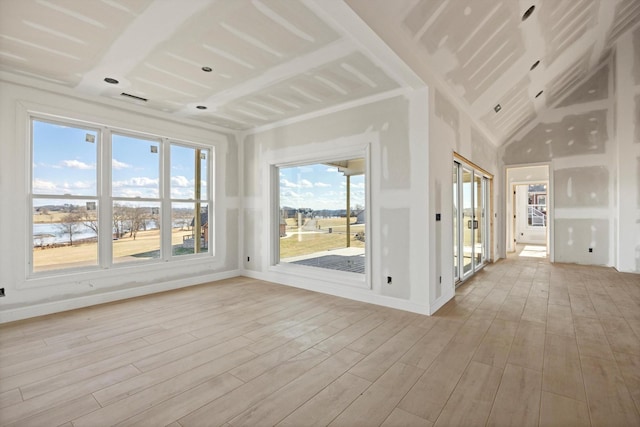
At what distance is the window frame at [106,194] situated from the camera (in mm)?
3410

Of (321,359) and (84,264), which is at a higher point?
(84,264)

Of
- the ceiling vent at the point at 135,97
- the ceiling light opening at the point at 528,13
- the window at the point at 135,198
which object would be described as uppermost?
the ceiling light opening at the point at 528,13

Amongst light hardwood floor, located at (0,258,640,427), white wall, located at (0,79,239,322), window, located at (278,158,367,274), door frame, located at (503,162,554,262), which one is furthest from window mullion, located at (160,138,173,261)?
door frame, located at (503,162,554,262)

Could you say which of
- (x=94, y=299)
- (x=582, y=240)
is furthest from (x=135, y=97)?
(x=582, y=240)

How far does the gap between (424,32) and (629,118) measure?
5718mm

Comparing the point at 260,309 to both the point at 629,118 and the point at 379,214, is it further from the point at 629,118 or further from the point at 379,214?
the point at 629,118

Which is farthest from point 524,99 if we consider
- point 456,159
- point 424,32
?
point 424,32

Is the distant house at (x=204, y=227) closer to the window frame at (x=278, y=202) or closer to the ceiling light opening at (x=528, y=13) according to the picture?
the window frame at (x=278, y=202)

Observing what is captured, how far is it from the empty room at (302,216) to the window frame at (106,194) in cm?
3

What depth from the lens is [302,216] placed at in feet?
16.2

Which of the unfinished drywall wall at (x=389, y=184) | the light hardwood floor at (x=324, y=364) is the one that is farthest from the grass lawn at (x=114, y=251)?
the unfinished drywall wall at (x=389, y=184)

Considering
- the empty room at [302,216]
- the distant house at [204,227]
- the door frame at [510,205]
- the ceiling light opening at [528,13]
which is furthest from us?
the door frame at [510,205]

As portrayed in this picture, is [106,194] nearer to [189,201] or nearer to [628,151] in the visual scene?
[189,201]

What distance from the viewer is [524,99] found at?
5.54 meters
